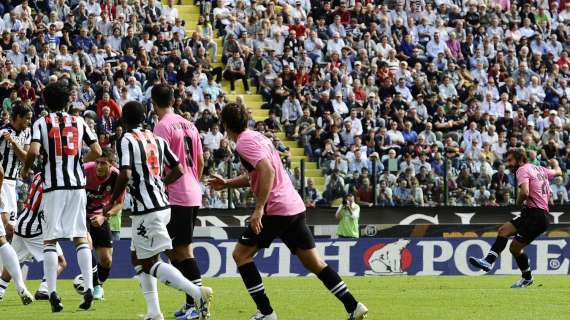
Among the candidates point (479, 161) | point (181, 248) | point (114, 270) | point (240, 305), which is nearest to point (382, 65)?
point (479, 161)

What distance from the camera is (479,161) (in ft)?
96.8

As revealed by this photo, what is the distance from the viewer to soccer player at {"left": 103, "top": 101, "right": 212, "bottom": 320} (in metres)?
12.1

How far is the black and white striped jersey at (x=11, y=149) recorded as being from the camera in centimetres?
1560

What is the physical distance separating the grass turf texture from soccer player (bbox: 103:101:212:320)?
2.80ft

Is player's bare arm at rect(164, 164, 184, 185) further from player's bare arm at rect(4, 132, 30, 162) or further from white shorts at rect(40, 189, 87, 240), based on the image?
player's bare arm at rect(4, 132, 30, 162)

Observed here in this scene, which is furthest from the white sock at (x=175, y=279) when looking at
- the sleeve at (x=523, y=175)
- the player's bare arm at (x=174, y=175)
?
the sleeve at (x=523, y=175)

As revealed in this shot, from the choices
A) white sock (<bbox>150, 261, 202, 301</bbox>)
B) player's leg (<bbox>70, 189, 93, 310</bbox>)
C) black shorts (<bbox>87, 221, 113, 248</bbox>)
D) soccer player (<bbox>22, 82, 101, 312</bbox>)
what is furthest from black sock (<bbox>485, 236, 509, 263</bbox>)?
white sock (<bbox>150, 261, 202, 301</bbox>)

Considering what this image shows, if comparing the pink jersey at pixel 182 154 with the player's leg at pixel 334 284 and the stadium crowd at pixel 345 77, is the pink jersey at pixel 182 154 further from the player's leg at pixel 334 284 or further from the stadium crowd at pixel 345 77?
the stadium crowd at pixel 345 77

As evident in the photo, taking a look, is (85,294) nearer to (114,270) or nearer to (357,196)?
(114,270)

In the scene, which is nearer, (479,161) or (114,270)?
(114,270)

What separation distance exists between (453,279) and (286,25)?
1434 cm

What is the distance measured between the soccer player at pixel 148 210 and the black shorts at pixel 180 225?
851 mm

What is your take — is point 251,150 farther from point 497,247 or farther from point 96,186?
point 497,247

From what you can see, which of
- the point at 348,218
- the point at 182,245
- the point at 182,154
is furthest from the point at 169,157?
the point at 348,218
